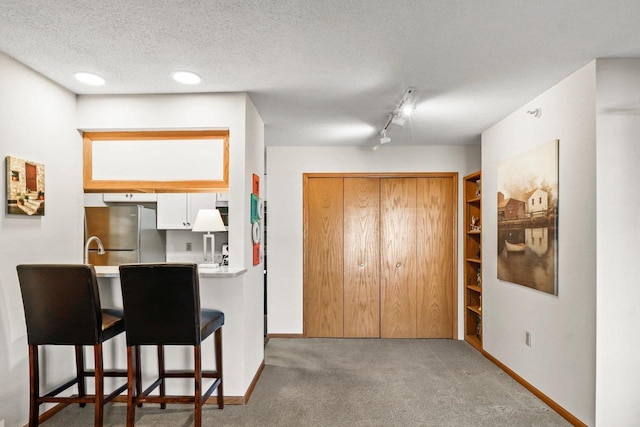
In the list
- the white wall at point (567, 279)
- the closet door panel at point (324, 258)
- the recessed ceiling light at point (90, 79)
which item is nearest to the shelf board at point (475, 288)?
the white wall at point (567, 279)

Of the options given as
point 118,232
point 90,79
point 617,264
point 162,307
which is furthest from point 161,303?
point 617,264

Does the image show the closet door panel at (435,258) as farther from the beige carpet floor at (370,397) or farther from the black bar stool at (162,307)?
the black bar stool at (162,307)

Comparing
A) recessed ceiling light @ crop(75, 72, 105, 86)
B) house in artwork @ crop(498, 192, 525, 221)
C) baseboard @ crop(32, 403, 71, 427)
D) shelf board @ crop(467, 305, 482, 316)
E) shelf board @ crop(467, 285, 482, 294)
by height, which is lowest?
baseboard @ crop(32, 403, 71, 427)

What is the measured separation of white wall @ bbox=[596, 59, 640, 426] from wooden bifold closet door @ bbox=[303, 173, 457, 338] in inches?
100

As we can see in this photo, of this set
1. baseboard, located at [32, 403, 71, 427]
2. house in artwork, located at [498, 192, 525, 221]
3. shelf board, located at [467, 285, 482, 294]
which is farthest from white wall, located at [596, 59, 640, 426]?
baseboard, located at [32, 403, 71, 427]

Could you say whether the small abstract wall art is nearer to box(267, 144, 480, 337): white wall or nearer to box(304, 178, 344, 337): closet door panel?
box(267, 144, 480, 337): white wall

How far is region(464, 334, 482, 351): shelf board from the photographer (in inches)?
180

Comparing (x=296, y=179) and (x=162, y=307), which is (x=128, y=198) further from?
(x=162, y=307)

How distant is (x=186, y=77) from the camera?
9.29ft

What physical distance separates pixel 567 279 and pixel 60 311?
329 centimetres

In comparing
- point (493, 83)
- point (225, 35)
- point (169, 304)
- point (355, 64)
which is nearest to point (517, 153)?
point (493, 83)

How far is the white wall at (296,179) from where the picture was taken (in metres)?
5.04

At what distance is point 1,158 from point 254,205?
173cm

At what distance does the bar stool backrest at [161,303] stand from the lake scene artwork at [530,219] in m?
2.54
